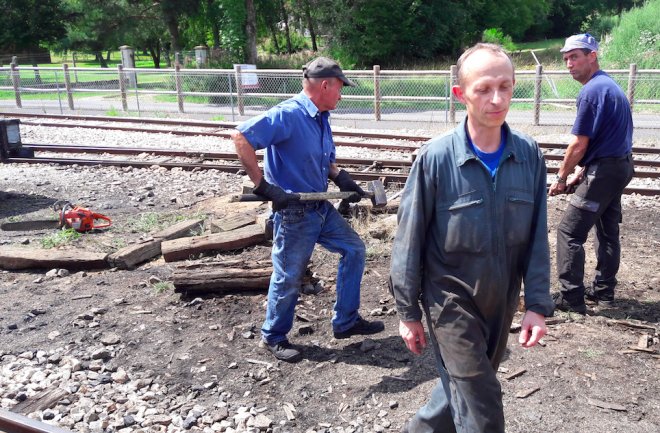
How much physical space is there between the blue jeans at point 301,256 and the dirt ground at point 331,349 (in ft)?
0.94

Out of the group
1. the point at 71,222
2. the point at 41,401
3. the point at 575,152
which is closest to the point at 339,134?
the point at 71,222

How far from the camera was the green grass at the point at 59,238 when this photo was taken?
7.15 meters

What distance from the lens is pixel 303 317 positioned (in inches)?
200

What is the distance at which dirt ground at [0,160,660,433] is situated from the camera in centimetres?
371

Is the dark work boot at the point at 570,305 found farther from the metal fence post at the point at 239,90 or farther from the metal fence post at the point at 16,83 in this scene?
the metal fence post at the point at 16,83

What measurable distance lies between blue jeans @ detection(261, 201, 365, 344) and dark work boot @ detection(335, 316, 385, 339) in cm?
9

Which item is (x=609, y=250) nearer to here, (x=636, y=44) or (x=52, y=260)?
(x=52, y=260)

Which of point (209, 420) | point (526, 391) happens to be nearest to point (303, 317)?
point (209, 420)

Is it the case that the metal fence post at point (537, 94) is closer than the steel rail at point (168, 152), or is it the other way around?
the steel rail at point (168, 152)

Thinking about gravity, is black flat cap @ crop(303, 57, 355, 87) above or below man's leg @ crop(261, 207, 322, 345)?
above

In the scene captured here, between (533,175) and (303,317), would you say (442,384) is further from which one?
(303,317)

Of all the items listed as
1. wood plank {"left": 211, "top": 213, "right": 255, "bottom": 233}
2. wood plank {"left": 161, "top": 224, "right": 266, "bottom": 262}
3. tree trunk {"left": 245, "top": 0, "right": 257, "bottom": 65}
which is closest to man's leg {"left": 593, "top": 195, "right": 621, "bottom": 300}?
wood plank {"left": 161, "top": 224, "right": 266, "bottom": 262}

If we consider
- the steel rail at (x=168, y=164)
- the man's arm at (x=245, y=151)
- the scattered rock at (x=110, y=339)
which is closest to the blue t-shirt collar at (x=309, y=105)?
the man's arm at (x=245, y=151)

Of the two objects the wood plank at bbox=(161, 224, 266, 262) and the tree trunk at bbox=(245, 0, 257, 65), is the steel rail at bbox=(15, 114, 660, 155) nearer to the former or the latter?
the wood plank at bbox=(161, 224, 266, 262)
